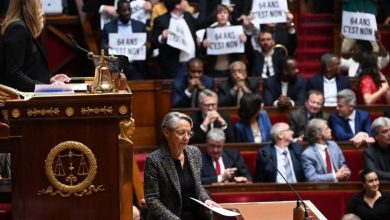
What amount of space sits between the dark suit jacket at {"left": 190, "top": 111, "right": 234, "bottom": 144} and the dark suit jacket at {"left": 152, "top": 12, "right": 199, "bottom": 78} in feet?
4.47

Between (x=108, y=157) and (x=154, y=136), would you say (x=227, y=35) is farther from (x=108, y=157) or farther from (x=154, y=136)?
(x=108, y=157)

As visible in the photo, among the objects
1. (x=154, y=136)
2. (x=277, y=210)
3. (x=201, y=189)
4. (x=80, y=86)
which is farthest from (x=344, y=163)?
(x=80, y=86)

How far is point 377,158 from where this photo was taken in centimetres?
794

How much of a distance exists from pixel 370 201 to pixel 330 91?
2.25 m

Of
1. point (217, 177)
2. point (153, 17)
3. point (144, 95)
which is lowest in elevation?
point (217, 177)

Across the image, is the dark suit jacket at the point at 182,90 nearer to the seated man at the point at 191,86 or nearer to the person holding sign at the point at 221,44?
the seated man at the point at 191,86

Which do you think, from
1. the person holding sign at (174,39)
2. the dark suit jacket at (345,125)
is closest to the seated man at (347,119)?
the dark suit jacket at (345,125)

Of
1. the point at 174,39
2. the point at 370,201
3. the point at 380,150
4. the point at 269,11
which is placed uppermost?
the point at 269,11

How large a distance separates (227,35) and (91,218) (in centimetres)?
575

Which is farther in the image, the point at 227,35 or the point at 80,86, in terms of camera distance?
the point at 227,35

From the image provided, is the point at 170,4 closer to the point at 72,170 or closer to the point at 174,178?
the point at 174,178

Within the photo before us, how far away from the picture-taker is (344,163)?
26.4 feet

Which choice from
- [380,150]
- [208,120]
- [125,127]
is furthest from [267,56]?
[125,127]

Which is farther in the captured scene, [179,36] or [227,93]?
[179,36]
